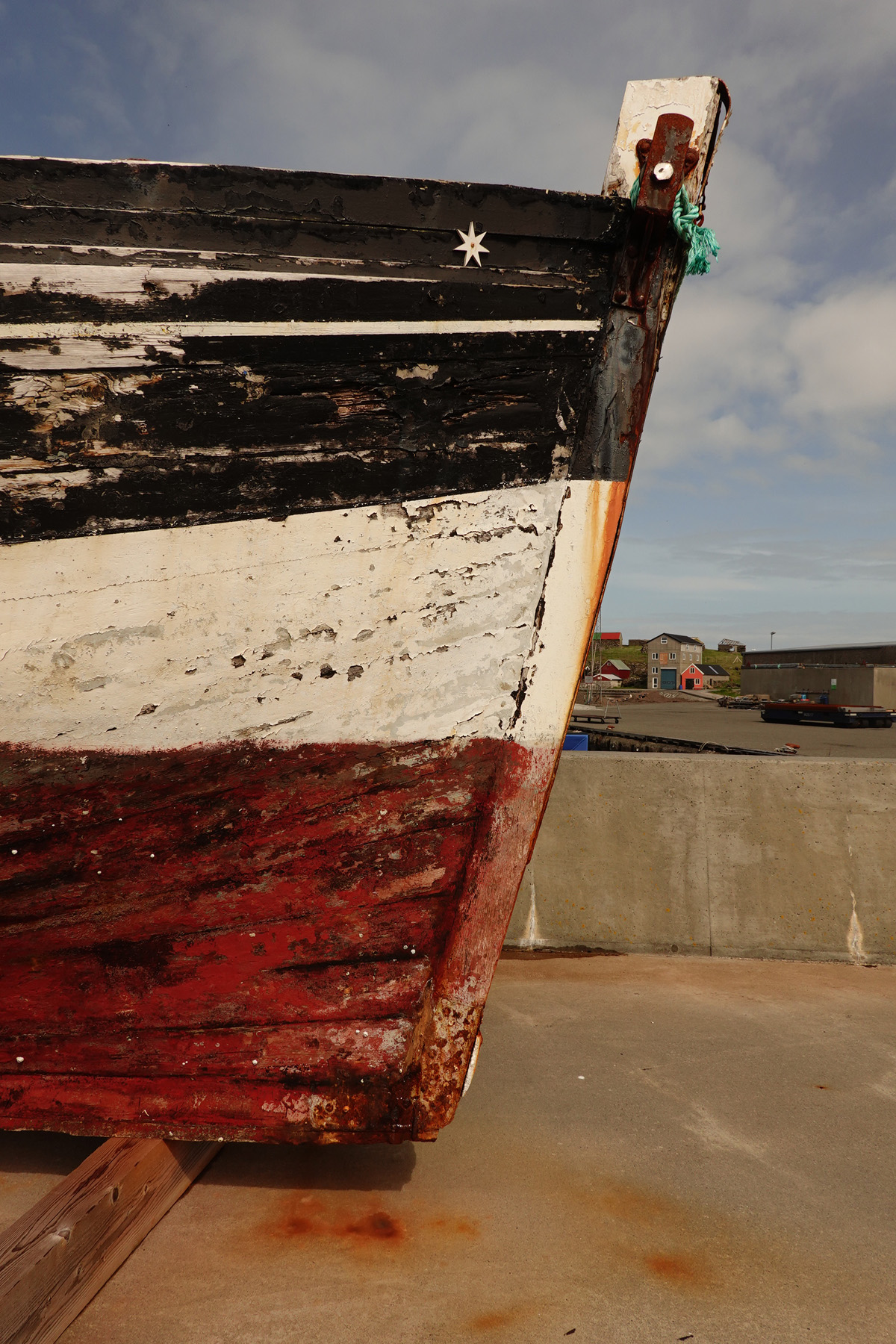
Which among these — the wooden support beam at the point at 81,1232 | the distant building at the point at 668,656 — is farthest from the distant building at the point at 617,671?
the wooden support beam at the point at 81,1232

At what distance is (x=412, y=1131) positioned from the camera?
1.93m

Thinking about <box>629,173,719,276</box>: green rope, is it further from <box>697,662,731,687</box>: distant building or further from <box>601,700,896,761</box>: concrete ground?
<box>697,662,731,687</box>: distant building

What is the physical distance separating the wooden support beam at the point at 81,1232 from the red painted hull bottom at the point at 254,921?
12 centimetres

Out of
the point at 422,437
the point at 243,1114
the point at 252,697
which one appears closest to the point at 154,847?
the point at 252,697

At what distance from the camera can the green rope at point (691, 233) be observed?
1924 mm

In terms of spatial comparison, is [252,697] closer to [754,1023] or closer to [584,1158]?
[584,1158]

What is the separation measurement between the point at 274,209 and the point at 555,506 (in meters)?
0.95

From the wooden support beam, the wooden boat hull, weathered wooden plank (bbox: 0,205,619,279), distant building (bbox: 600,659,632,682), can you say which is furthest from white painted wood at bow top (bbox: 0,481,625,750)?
distant building (bbox: 600,659,632,682)

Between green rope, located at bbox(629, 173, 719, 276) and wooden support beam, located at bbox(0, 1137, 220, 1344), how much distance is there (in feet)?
8.23

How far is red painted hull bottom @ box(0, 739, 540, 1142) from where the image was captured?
1925 mm

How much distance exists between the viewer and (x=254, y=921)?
6.38 ft

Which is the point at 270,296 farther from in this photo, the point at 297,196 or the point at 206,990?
the point at 206,990

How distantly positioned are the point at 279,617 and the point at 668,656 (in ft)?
205

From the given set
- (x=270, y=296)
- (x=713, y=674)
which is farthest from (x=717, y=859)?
(x=713, y=674)
